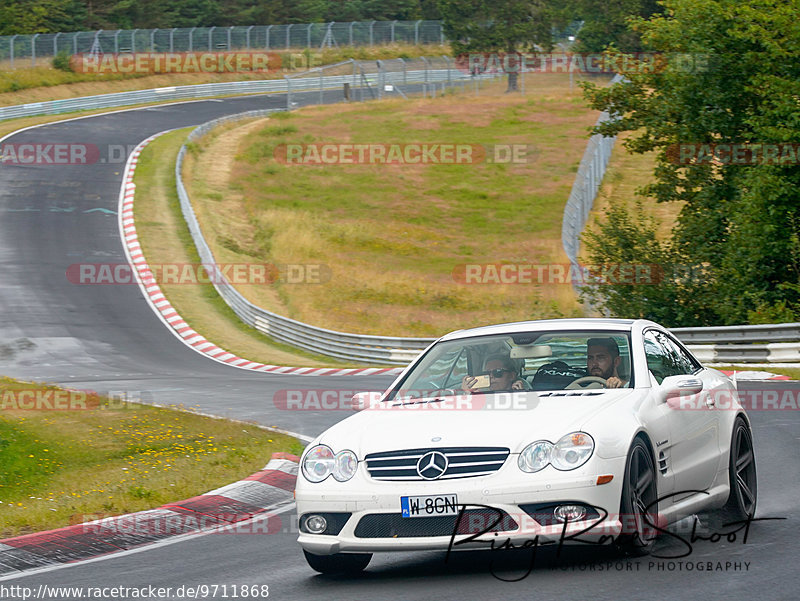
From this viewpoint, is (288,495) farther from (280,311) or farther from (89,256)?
(89,256)

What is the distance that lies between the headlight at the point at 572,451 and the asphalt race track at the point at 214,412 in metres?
0.63

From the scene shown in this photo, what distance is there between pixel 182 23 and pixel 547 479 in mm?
87702

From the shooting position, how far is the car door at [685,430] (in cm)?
710

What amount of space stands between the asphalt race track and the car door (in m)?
0.46

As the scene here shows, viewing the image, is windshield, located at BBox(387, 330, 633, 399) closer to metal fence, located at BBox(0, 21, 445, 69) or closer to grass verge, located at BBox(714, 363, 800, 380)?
grass verge, located at BBox(714, 363, 800, 380)

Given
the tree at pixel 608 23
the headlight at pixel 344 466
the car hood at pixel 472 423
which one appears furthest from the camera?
the tree at pixel 608 23

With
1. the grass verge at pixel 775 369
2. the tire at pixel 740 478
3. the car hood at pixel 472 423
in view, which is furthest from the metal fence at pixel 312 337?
the car hood at pixel 472 423

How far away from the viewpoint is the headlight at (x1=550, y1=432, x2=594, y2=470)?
20.3 feet

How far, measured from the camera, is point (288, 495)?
10516mm

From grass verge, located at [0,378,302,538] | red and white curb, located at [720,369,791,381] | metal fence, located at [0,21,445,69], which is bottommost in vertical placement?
red and white curb, located at [720,369,791,381]

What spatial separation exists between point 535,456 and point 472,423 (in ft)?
1.65

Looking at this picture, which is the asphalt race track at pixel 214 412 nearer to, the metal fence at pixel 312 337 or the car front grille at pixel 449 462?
the car front grille at pixel 449 462

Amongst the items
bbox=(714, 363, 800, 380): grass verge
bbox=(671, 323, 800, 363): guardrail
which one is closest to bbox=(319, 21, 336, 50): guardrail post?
bbox=(671, 323, 800, 363): guardrail

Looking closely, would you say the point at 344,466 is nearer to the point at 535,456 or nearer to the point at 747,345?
the point at 535,456
